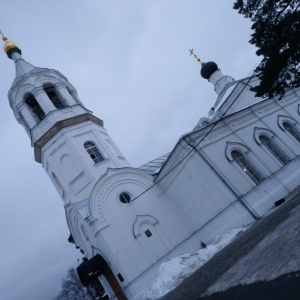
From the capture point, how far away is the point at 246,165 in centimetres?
1534

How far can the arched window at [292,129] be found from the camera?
58.2 feet

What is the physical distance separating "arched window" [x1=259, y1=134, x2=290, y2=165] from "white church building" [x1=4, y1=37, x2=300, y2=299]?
0.23 feet

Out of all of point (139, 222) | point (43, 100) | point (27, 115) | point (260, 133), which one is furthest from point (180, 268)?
point (27, 115)

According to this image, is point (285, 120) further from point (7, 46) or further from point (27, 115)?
point (7, 46)

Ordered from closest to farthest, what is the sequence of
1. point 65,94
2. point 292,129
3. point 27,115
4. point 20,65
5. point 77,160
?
1. point 77,160
2. point 27,115
3. point 292,129
4. point 65,94
5. point 20,65

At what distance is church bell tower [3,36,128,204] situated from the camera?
16.1 metres

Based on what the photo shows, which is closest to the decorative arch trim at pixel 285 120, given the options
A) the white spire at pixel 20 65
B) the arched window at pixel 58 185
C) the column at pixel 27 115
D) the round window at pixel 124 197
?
the round window at pixel 124 197

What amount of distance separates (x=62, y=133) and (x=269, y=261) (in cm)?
1385

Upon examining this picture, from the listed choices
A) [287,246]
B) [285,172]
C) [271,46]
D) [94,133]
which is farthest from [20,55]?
[287,246]

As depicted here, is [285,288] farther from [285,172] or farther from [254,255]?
[285,172]

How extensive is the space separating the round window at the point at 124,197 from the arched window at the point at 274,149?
872 cm

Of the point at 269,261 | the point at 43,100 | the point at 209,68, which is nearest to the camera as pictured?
the point at 269,261

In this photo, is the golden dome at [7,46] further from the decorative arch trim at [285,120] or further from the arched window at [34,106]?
the decorative arch trim at [285,120]

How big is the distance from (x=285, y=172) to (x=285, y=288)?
12.2 m
